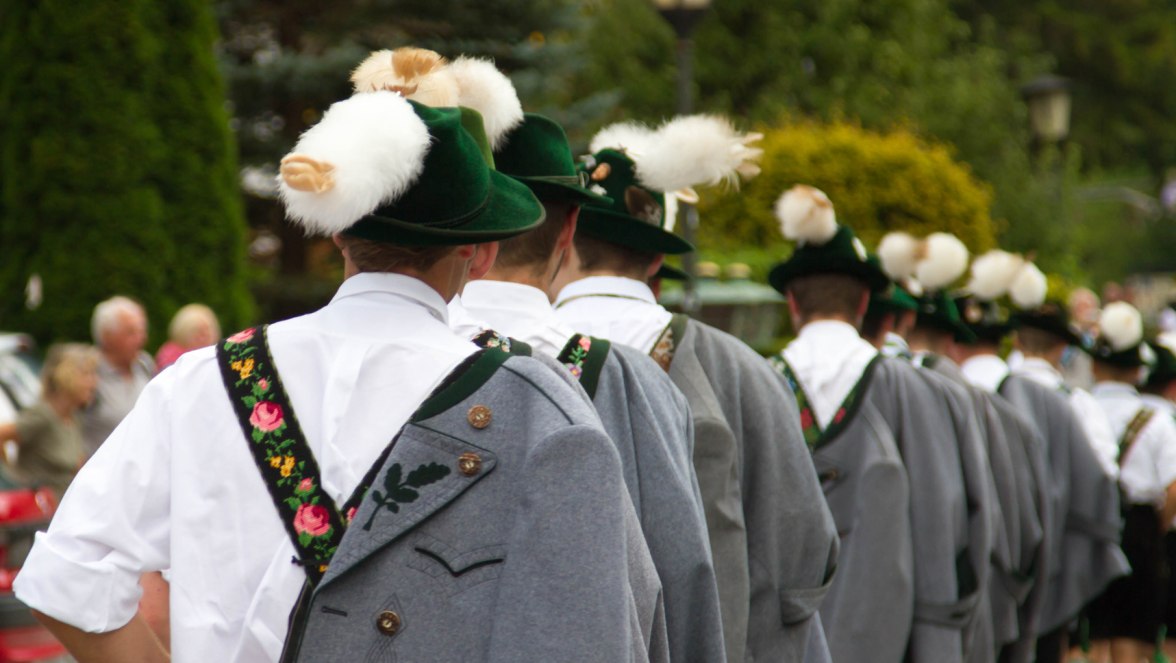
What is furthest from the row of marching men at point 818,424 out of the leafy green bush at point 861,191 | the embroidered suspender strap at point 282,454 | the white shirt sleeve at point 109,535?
the leafy green bush at point 861,191

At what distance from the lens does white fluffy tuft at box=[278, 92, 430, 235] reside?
230 cm

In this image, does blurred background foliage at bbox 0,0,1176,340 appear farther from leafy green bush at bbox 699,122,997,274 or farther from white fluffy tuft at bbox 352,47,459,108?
white fluffy tuft at bbox 352,47,459,108

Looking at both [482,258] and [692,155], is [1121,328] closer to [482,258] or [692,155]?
[692,155]

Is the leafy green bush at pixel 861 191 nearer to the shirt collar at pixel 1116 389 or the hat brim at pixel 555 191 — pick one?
the shirt collar at pixel 1116 389

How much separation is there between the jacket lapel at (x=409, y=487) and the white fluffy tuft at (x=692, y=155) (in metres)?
1.99

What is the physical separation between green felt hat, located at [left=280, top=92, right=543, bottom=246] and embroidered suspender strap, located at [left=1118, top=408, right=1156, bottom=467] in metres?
7.28

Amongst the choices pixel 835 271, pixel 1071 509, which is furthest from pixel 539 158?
pixel 1071 509

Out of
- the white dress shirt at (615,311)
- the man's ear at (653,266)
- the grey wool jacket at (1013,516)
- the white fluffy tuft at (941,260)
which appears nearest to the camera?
the white dress shirt at (615,311)

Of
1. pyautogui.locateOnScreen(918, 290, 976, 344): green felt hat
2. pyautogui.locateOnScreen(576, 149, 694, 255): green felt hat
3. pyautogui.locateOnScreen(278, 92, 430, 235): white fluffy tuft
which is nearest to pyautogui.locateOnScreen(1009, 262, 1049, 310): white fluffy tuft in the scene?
pyautogui.locateOnScreen(918, 290, 976, 344): green felt hat

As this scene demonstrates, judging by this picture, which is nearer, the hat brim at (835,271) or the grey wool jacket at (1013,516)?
the hat brim at (835,271)

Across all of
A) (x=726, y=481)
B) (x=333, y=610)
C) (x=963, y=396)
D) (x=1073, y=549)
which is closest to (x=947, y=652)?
(x=963, y=396)

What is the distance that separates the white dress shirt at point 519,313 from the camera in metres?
3.40

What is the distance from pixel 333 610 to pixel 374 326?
451 millimetres

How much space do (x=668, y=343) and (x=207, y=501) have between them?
2.02 meters
